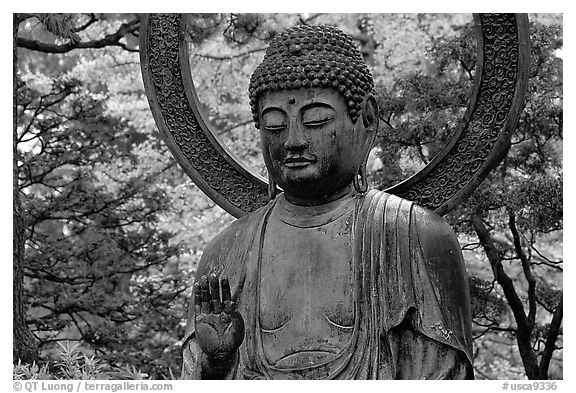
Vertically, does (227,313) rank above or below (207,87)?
below

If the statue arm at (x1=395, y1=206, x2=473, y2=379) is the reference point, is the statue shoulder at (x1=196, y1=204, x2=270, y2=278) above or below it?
above

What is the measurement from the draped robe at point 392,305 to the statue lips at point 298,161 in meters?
0.33

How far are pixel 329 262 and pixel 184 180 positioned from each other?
6825 mm

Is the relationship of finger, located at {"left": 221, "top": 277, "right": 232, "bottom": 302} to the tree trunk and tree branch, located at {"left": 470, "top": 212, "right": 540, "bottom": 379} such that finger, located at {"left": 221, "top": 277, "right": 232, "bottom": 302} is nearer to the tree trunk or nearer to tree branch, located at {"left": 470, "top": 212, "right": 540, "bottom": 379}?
the tree trunk

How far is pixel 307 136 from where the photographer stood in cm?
570

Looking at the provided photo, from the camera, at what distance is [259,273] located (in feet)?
19.1

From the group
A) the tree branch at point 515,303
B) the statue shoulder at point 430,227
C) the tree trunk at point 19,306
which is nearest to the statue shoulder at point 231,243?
the statue shoulder at point 430,227

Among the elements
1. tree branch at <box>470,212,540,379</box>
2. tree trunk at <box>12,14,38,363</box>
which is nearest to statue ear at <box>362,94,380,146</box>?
tree branch at <box>470,212,540,379</box>

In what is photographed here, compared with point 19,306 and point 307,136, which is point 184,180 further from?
point 307,136

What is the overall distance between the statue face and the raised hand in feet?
2.25

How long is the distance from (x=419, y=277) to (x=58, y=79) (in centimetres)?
653

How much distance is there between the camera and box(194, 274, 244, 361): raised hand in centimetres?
534
